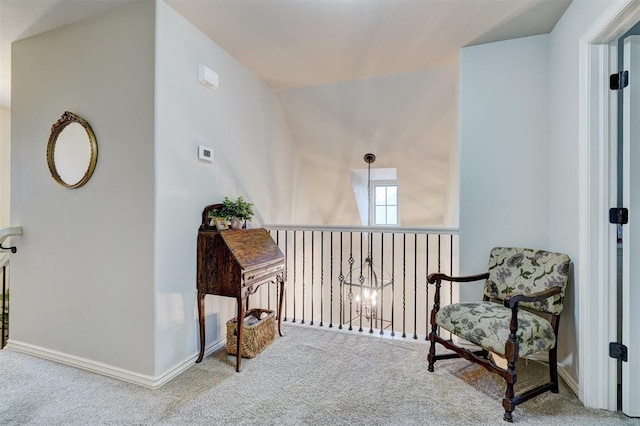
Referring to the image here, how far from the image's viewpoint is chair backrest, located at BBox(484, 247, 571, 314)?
198cm

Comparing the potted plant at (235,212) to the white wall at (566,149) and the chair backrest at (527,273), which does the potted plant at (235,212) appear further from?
the white wall at (566,149)

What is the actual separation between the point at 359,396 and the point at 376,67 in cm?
274

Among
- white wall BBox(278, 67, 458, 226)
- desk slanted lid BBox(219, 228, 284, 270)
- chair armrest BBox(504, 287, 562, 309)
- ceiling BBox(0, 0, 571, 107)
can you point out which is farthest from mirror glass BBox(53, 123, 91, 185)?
chair armrest BBox(504, 287, 562, 309)

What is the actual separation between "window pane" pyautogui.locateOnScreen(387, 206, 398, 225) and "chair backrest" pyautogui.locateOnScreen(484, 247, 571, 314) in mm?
2575

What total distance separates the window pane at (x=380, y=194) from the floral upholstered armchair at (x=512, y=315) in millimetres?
2726

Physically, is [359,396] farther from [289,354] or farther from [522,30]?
[522,30]

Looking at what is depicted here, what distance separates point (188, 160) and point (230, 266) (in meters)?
0.84

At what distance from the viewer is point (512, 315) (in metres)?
1.70

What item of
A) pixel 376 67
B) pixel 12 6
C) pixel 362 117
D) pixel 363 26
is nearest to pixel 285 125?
pixel 362 117

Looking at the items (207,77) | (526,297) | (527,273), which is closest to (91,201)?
(207,77)

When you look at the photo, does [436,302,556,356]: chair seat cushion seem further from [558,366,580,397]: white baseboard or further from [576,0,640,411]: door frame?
[558,366,580,397]: white baseboard

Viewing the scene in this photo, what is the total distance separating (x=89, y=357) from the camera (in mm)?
2236

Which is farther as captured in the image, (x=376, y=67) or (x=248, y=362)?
(x=376, y=67)

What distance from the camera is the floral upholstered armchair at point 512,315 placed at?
172 centimetres
